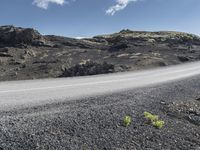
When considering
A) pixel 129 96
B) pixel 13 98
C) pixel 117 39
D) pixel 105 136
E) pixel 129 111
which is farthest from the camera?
pixel 117 39

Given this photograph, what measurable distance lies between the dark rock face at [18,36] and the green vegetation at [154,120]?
36.6 metres

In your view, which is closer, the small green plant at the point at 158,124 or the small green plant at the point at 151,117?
the small green plant at the point at 158,124

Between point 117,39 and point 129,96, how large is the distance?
49010 mm

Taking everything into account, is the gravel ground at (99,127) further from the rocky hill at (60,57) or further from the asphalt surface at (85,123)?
the rocky hill at (60,57)

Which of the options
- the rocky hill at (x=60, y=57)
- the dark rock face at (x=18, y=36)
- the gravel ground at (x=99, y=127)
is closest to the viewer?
the gravel ground at (x=99, y=127)

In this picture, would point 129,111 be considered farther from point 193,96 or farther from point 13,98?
point 193,96

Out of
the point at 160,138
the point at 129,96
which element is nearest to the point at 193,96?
the point at 129,96

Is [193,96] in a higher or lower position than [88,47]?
lower

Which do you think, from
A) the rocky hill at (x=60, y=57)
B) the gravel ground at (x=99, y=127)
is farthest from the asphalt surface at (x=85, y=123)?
the rocky hill at (x=60, y=57)

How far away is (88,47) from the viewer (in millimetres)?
48500

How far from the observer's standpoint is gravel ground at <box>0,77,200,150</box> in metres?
6.78

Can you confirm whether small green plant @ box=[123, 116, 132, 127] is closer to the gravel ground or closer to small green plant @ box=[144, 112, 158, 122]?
the gravel ground

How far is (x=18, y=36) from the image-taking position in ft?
147

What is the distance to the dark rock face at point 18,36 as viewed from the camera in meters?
44.4
